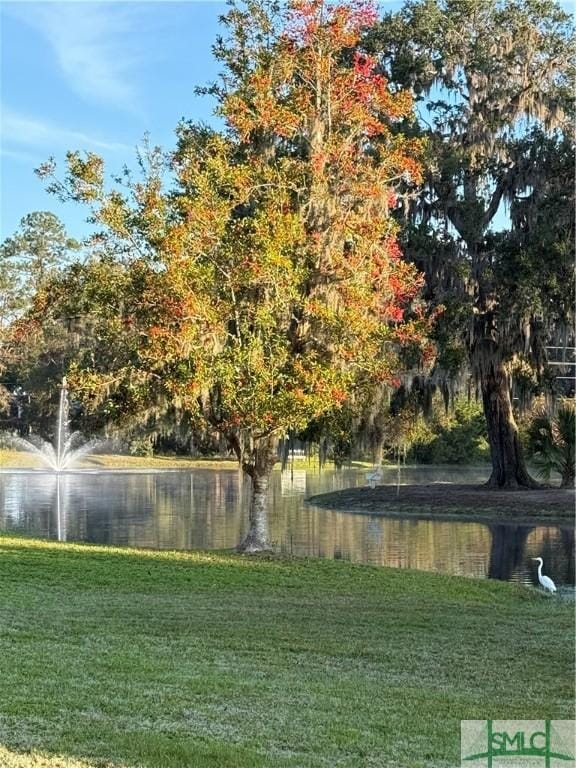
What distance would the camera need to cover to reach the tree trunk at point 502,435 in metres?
25.9

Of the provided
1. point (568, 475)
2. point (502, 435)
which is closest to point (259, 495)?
point (502, 435)

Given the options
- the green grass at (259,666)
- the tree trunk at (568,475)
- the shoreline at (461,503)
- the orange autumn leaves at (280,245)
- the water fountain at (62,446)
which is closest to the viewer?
the green grass at (259,666)

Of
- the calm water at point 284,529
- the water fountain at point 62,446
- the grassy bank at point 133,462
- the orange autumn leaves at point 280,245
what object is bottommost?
the calm water at point 284,529

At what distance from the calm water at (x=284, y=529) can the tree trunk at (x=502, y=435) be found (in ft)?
13.7

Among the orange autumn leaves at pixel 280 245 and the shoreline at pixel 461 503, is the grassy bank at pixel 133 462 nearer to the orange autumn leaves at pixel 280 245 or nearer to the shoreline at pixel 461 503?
the shoreline at pixel 461 503

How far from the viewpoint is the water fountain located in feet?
148

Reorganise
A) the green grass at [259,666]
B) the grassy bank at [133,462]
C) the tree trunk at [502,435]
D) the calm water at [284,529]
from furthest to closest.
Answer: the grassy bank at [133,462] → the tree trunk at [502,435] → the calm water at [284,529] → the green grass at [259,666]

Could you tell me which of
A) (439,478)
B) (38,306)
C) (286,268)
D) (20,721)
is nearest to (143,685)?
(20,721)

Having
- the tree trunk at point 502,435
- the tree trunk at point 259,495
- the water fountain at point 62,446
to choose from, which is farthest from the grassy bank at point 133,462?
the tree trunk at point 259,495

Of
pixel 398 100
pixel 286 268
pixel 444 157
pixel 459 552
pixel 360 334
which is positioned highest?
pixel 444 157

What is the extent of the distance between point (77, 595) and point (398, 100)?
30.2 feet

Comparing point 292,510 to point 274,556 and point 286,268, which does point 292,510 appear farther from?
point 286,268

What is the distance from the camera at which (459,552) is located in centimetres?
1733

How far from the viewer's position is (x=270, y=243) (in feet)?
43.1
